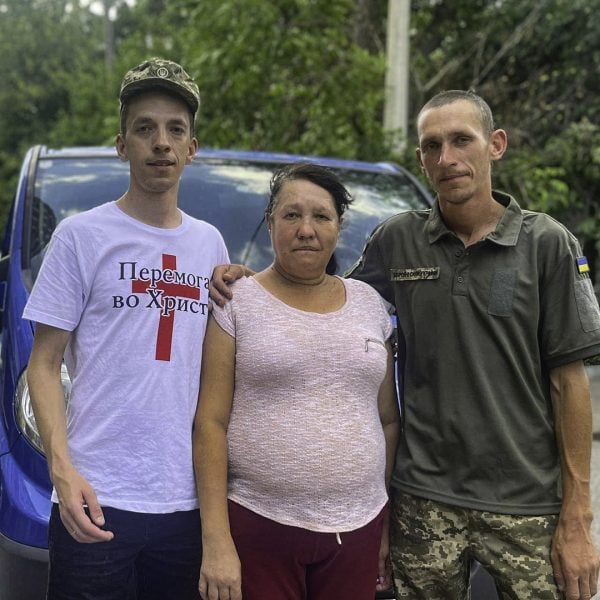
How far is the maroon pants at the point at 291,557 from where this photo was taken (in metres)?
2.13

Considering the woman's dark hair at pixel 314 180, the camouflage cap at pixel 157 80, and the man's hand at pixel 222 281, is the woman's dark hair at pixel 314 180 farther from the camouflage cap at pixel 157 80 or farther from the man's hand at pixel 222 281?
the camouflage cap at pixel 157 80

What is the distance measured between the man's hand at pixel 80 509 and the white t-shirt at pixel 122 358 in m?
0.05

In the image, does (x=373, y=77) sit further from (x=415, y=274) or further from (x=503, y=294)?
(x=503, y=294)

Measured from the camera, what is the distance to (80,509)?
77.3 inches

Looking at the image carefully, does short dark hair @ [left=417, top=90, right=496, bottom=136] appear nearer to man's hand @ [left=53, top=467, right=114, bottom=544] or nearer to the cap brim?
the cap brim

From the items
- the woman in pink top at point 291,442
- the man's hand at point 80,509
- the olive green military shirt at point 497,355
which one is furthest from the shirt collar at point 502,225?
the man's hand at point 80,509

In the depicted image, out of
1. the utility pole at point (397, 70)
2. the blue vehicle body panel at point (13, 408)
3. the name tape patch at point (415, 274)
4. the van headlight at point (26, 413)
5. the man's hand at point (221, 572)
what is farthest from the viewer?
the utility pole at point (397, 70)

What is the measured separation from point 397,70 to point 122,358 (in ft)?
24.2

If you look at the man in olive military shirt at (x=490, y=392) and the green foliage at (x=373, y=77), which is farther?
the green foliage at (x=373, y=77)

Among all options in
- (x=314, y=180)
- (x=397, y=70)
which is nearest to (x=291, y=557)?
(x=314, y=180)

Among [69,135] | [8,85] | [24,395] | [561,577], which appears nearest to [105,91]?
[69,135]

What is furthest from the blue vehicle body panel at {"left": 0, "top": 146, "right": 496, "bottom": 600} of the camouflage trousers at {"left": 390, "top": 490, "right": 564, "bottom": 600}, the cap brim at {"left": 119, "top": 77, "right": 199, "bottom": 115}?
the cap brim at {"left": 119, "top": 77, "right": 199, "bottom": 115}

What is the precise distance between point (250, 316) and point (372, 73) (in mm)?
6761

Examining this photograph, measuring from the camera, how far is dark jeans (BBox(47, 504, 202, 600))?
6.72 feet
